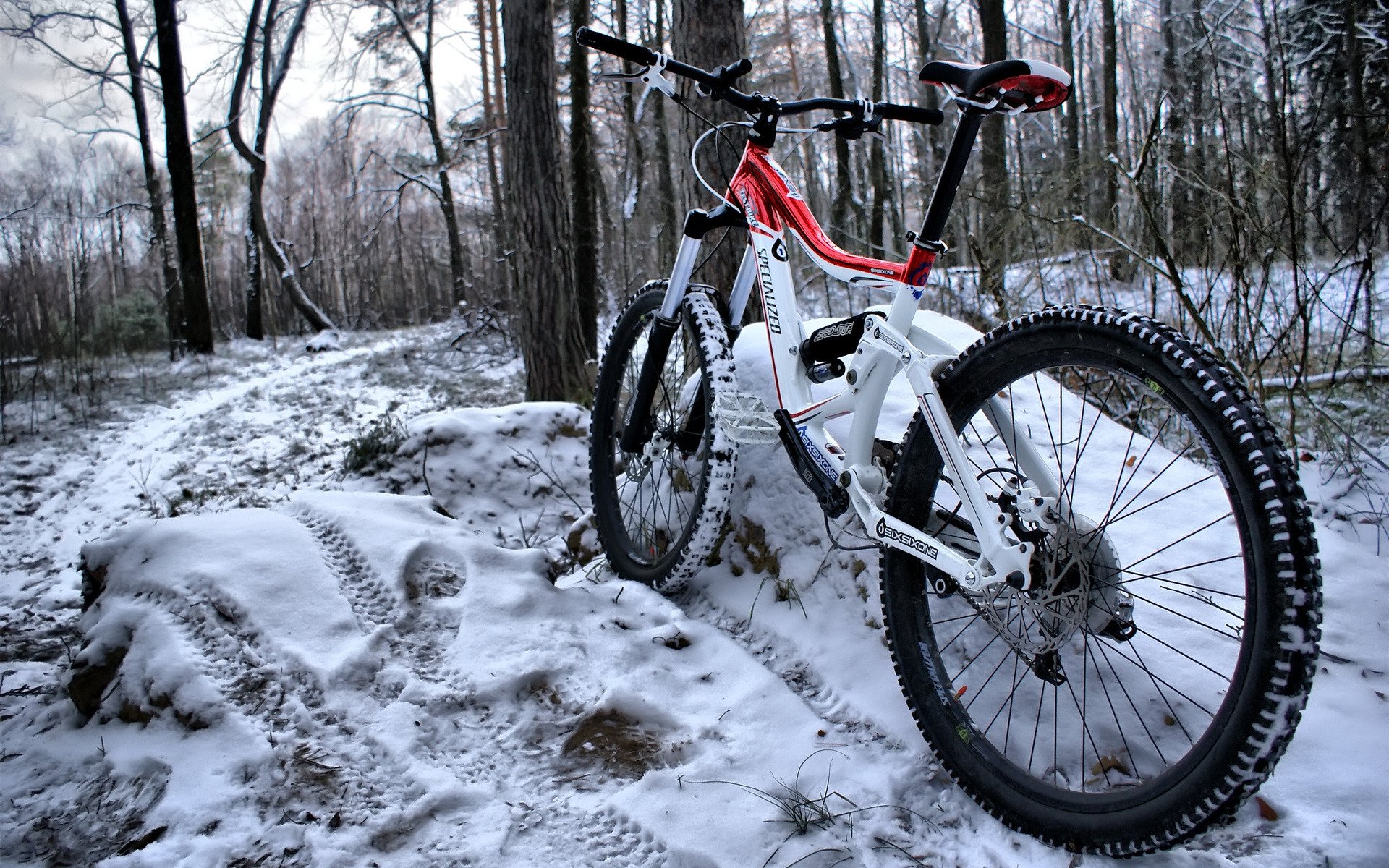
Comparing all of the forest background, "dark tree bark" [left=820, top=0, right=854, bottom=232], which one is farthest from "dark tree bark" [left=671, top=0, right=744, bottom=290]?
"dark tree bark" [left=820, top=0, right=854, bottom=232]

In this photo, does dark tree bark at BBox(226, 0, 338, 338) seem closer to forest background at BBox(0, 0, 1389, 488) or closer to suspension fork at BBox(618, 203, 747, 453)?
forest background at BBox(0, 0, 1389, 488)

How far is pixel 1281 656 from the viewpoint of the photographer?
1.21 meters

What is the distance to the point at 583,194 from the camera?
9.12 m

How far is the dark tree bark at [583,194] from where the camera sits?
28.5 feet

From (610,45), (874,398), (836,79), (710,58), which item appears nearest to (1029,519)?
(874,398)

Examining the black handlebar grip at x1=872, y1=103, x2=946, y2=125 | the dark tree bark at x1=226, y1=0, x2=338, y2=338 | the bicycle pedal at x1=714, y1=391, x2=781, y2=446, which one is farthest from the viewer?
the dark tree bark at x1=226, y1=0, x2=338, y2=338

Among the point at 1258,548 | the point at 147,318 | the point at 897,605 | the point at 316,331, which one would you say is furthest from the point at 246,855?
the point at 147,318

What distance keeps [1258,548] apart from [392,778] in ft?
5.89

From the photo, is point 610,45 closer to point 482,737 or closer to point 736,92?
point 736,92

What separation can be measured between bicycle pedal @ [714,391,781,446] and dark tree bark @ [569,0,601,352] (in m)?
6.16

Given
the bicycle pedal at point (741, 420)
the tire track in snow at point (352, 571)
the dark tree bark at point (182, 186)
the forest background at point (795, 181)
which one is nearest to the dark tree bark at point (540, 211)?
the forest background at point (795, 181)

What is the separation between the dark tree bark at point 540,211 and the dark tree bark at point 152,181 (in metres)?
8.69

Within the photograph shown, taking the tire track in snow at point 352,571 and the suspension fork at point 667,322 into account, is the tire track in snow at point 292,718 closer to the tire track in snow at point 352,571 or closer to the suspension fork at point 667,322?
the tire track in snow at point 352,571

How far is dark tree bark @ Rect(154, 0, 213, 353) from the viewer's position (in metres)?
11.6
